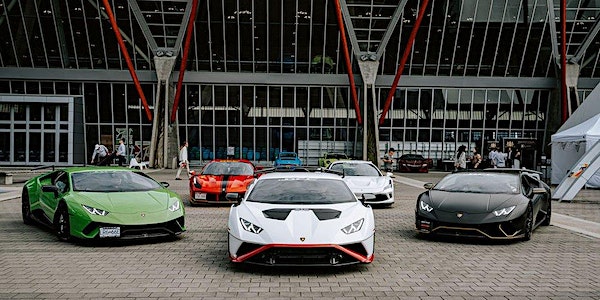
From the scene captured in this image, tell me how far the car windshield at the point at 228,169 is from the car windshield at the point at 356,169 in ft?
9.14

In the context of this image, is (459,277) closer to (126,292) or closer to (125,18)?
(126,292)

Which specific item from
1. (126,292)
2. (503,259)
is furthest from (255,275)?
(503,259)

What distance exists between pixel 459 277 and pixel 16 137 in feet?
118

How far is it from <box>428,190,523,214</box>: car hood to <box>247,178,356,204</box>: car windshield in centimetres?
222

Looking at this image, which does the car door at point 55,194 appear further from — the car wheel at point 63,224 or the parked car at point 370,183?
the parked car at point 370,183

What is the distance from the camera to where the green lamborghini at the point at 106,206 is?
29.7 feet

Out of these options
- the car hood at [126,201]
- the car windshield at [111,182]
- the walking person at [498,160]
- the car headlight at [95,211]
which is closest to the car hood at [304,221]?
the car hood at [126,201]

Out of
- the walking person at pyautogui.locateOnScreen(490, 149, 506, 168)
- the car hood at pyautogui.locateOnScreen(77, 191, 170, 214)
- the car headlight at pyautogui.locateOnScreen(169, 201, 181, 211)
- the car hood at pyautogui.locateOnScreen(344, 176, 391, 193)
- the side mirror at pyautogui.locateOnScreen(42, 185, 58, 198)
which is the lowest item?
the walking person at pyautogui.locateOnScreen(490, 149, 506, 168)

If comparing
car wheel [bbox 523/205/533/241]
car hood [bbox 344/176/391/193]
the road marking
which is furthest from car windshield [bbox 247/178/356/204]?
car hood [bbox 344/176/391/193]

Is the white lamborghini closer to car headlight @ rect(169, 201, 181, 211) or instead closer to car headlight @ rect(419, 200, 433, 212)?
car headlight @ rect(169, 201, 181, 211)

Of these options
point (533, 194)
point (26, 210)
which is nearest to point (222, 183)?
point (26, 210)

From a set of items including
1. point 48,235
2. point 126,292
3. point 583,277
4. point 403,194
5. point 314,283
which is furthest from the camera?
point 403,194

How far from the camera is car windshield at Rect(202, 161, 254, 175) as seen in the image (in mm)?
16406

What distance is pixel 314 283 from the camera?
22.3 ft
